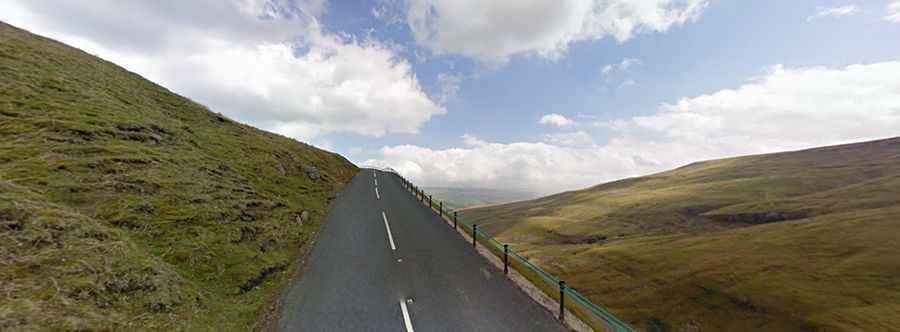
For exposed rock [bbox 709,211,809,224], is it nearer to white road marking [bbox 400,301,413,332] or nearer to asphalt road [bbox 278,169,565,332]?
asphalt road [bbox 278,169,565,332]

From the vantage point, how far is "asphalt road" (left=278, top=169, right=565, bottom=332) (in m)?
7.92

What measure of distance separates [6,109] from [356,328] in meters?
18.8

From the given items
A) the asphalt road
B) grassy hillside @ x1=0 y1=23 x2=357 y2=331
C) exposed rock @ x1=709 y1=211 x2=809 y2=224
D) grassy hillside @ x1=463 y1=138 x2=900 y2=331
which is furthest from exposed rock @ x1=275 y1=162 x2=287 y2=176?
exposed rock @ x1=709 y1=211 x2=809 y2=224

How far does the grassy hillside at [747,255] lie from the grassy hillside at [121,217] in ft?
182

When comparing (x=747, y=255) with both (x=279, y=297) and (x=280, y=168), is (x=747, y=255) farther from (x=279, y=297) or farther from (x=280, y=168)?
(x=279, y=297)

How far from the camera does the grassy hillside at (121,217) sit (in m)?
6.36

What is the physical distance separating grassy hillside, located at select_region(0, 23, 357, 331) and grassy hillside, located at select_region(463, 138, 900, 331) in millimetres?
55342

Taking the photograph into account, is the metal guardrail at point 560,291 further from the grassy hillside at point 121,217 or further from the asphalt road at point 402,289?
the grassy hillside at point 121,217

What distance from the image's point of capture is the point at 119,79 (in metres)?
25.8

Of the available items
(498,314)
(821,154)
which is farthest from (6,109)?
(821,154)

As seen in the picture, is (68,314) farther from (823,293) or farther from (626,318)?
(823,293)

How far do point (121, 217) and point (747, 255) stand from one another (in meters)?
80.0

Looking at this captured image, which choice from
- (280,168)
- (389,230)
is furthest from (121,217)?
(280,168)

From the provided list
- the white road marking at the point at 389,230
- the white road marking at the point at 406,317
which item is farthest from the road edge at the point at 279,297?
the white road marking at the point at 389,230
